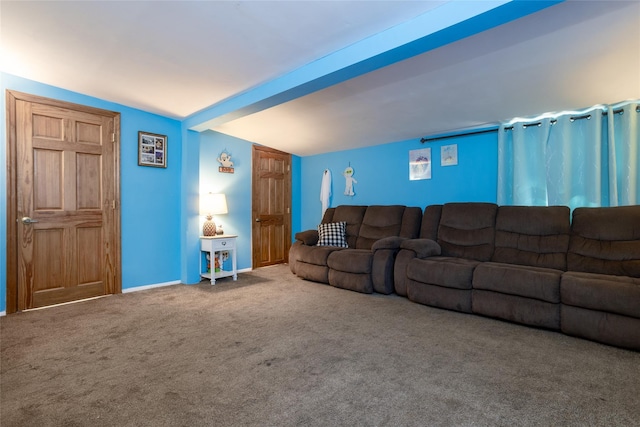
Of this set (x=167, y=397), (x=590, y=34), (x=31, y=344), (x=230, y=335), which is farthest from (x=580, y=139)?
(x=31, y=344)

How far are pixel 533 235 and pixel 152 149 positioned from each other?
445 centimetres

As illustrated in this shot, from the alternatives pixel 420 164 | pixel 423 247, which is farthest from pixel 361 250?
pixel 420 164

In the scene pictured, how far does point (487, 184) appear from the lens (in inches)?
156

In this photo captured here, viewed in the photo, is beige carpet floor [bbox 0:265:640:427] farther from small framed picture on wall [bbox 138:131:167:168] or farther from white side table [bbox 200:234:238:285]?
small framed picture on wall [bbox 138:131:167:168]

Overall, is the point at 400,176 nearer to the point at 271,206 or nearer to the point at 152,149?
the point at 271,206

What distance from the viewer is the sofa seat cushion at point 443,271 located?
9.86 feet

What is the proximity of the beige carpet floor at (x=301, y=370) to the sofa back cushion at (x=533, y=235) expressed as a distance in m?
0.83

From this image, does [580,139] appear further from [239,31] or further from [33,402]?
[33,402]

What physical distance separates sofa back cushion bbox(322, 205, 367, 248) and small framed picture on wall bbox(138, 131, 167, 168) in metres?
2.50

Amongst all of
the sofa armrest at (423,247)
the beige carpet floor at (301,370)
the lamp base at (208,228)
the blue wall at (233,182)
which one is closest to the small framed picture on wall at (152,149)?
the blue wall at (233,182)

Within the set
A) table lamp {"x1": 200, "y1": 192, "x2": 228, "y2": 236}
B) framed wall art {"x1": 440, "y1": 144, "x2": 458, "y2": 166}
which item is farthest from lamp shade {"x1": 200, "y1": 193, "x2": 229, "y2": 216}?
framed wall art {"x1": 440, "y1": 144, "x2": 458, "y2": 166}

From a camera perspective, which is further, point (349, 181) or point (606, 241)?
point (349, 181)

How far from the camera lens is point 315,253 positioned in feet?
14.1

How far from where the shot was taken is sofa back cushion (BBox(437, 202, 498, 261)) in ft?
11.6
